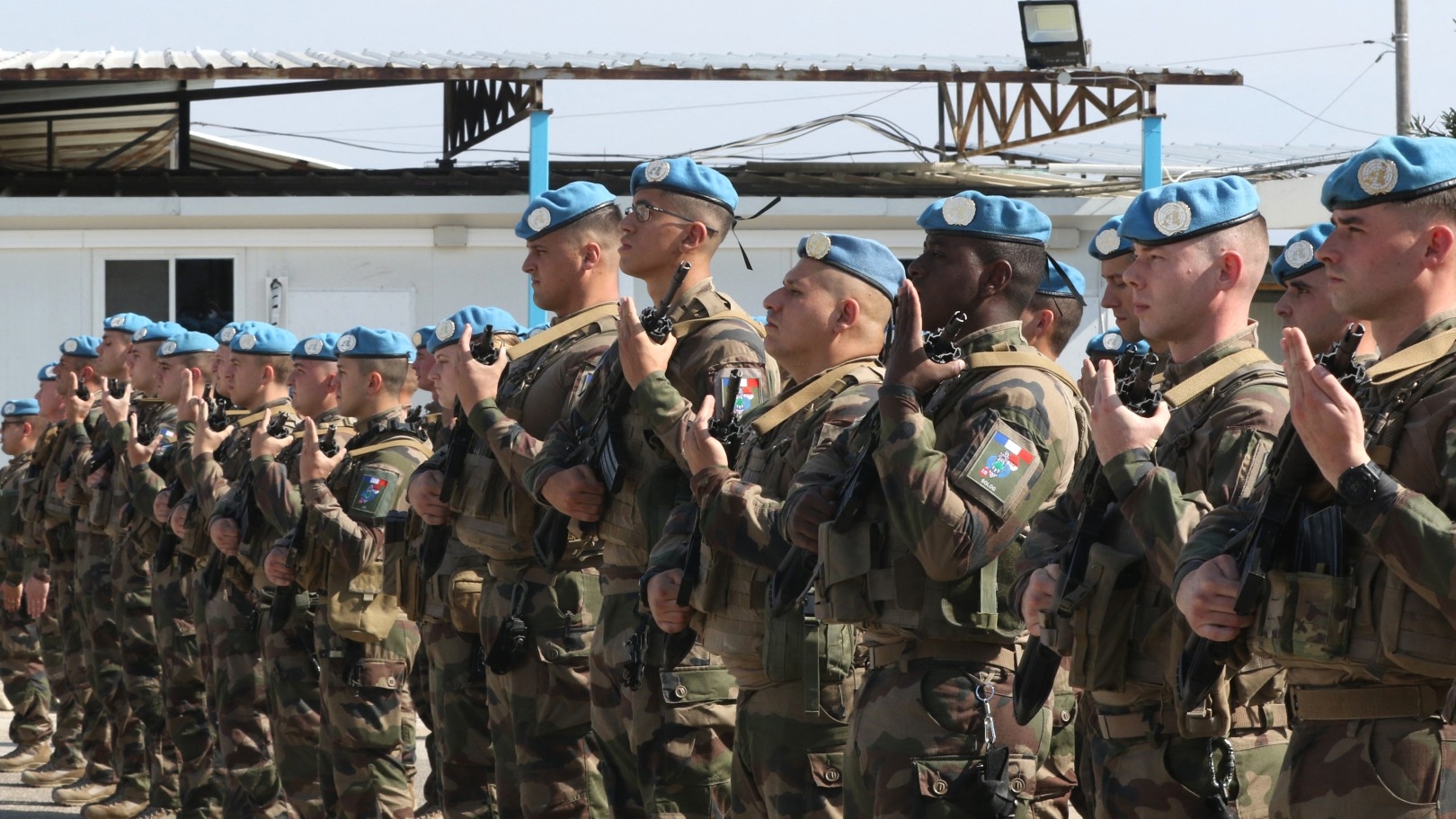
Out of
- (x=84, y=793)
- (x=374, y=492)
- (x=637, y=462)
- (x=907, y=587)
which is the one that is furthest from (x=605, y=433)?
(x=84, y=793)

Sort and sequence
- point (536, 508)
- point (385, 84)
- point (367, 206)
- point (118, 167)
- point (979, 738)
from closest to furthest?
1. point (979, 738)
2. point (536, 508)
3. point (367, 206)
4. point (385, 84)
5. point (118, 167)

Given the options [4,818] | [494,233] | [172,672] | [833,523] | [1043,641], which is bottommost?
[4,818]

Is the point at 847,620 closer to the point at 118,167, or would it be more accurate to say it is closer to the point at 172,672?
the point at 172,672

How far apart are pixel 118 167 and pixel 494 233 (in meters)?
10.0

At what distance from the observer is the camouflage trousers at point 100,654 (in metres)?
11.1

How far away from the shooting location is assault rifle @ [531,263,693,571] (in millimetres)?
5473

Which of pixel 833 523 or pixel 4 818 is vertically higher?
pixel 833 523

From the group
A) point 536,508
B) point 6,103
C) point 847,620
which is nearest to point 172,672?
point 536,508

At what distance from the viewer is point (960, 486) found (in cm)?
420

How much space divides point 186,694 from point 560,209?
4.65 meters

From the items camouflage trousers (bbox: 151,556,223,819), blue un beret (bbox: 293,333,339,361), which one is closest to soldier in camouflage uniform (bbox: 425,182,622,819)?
blue un beret (bbox: 293,333,339,361)

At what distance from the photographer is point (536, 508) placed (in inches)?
246

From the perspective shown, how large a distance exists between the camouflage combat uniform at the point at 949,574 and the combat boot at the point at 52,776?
897 centimetres

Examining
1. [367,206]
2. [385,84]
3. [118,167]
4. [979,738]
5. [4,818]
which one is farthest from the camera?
[118,167]
